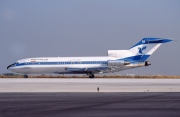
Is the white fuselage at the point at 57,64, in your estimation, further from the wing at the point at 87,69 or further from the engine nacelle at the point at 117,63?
the engine nacelle at the point at 117,63

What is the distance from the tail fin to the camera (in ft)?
205

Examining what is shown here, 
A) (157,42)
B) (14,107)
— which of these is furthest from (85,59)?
(14,107)

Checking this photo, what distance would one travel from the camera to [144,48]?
208ft

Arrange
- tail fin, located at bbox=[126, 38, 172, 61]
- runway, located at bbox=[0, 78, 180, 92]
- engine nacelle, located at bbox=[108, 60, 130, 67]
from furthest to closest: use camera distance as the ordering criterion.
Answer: engine nacelle, located at bbox=[108, 60, 130, 67] → tail fin, located at bbox=[126, 38, 172, 61] → runway, located at bbox=[0, 78, 180, 92]

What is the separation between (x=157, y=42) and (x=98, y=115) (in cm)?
4892

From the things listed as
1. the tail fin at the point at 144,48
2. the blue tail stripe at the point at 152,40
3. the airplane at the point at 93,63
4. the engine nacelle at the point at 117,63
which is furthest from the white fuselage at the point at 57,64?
the blue tail stripe at the point at 152,40

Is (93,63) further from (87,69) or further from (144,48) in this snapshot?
(144,48)

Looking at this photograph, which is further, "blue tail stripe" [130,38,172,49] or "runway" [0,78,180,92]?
"blue tail stripe" [130,38,172,49]

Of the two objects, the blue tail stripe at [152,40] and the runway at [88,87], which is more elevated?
the blue tail stripe at [152,40]

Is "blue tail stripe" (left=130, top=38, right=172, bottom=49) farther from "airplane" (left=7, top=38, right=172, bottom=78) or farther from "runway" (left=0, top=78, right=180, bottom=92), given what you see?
"runway" (left=0, top=78, right=180, bottom=92)

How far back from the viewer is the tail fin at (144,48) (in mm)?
62469

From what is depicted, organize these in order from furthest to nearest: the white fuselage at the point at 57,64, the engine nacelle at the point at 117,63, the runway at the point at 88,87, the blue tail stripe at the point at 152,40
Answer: the white fuselage at the point at 57,64 < the engine nacelle at the point at 117,63 < the blue tail stripe at the point at 152,40 < the runway at the point at 88,87

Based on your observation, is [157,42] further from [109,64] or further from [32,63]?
[32,63]

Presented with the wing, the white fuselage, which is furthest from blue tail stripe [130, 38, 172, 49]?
the wing
